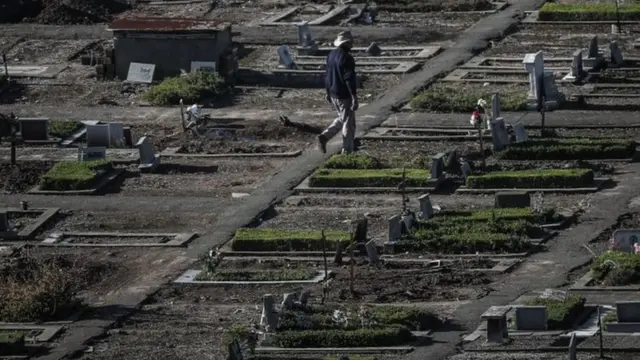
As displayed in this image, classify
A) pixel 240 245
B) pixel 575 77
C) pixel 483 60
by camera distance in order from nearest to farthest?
pixel 240 245 → pixel 575 77 → pixel 483 60

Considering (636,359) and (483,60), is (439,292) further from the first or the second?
(483,60)

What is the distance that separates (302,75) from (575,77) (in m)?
5.18

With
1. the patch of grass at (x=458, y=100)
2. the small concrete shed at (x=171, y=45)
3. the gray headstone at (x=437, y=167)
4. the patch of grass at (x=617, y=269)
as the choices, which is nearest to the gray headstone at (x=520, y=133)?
the gray headstone at (x=437, y=167)

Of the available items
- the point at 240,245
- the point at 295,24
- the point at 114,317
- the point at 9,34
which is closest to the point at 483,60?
the point at 295,24

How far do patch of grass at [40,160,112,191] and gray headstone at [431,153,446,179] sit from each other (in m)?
5.35

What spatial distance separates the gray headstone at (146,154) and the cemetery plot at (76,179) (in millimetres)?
442

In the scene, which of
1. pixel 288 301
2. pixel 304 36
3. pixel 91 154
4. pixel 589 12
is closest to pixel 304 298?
pixel 288 301

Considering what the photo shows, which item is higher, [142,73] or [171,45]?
[171,45]

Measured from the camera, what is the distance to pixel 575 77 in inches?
1764

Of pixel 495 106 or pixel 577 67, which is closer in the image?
pixel 495 106

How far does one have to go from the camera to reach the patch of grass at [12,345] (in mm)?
29453

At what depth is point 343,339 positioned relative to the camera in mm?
28906

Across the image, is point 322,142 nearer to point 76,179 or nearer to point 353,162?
point 353,162

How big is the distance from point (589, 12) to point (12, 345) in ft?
81.0
